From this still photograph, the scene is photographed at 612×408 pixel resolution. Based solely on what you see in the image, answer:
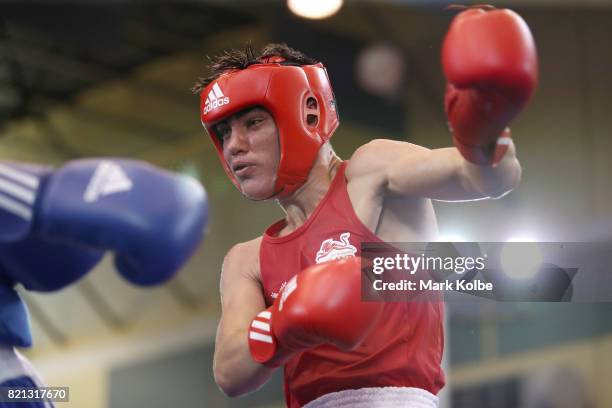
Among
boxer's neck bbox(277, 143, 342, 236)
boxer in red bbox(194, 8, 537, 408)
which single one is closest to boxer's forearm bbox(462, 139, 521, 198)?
boxer in red bbox(194, 8, 537, 408)

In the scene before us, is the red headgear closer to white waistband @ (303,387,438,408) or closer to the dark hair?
the dark hair

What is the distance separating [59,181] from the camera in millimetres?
1368

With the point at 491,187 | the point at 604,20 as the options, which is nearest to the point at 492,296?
the point at 491,187

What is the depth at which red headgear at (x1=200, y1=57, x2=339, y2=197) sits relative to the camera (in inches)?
66.2

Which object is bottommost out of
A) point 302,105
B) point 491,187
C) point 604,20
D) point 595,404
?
point 595,404

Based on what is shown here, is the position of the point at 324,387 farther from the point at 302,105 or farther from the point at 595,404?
the point at 595,404

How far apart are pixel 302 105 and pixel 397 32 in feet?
14.0

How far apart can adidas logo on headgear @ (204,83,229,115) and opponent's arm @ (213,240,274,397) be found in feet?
0.92

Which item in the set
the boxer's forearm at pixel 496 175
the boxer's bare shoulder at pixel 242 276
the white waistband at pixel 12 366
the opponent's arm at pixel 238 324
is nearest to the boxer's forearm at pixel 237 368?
the opponent's arm at pixel 238 324

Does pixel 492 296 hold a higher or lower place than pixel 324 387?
higher

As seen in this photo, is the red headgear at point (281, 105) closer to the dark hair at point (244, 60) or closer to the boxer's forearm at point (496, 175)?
the dark hair at point (244, 60)

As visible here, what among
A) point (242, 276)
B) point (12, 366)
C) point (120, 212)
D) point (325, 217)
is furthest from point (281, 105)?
point (12, 366)

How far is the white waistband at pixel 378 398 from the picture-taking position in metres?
1.57

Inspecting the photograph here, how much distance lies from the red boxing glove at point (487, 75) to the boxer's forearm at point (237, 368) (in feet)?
1.59
